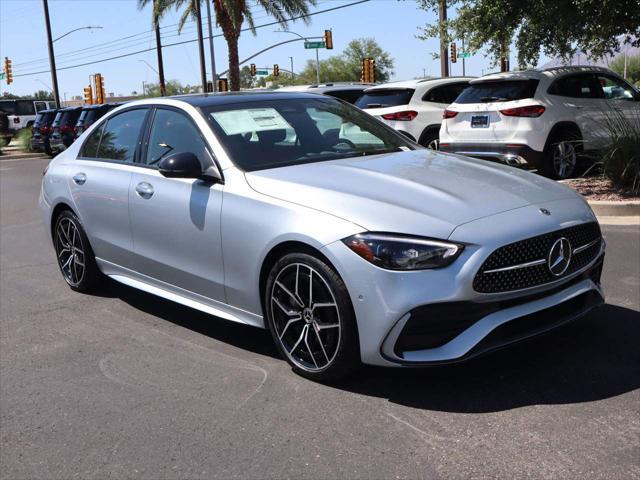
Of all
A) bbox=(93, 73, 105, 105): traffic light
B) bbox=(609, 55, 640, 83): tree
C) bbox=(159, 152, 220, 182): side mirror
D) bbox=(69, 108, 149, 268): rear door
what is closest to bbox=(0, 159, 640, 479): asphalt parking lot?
bbox=(69, 108, 149, 268): rear door

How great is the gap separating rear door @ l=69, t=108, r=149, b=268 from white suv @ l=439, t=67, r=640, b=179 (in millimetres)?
6486

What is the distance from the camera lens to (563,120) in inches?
420

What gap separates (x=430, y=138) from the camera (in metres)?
13.6

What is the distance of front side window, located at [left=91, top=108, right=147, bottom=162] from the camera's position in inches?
214

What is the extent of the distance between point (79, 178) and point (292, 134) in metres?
2.03

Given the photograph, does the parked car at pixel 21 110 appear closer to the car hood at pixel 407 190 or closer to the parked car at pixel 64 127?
the parked car at pixel 64 127

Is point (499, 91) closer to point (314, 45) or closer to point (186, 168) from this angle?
point (186, 168)

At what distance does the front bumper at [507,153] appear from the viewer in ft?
34.2

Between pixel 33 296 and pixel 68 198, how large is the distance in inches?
40.0

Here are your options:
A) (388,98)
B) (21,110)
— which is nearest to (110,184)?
(388,98)

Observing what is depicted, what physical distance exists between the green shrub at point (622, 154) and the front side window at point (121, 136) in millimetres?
6312

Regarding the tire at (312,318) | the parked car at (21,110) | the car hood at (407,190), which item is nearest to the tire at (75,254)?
the car hood at (407,190)

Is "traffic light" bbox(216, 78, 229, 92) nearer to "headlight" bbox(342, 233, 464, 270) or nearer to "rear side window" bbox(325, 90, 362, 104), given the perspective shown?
"rear side window" bbox(325, 90, 362, 104)

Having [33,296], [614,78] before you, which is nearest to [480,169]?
[33,296]
